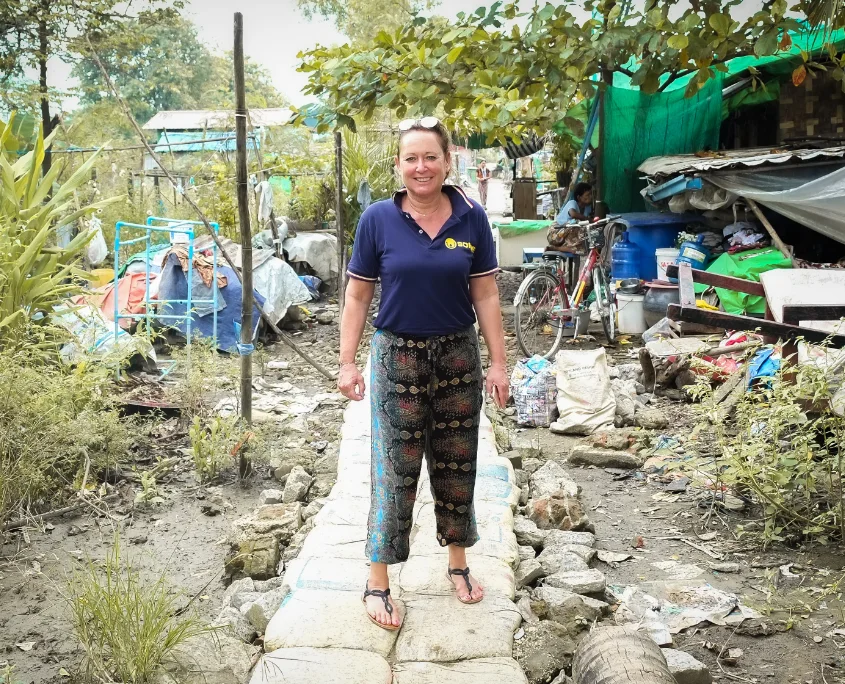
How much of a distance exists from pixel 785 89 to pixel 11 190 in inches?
374

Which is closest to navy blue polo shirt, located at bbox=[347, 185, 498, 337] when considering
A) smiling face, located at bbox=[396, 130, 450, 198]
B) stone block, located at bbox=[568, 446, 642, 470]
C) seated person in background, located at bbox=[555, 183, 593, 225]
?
smiling face, located at bbox=[396, 130, 450, 198]

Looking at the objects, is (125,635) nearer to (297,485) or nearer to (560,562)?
(560,562)

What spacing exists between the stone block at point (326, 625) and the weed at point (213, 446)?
206 cm

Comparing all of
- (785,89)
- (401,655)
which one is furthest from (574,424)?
(785,89)

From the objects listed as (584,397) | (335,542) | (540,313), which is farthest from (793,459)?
(540,313)

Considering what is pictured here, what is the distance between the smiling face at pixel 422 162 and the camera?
2955 mm

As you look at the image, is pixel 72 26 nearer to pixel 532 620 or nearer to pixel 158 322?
pixel 158 322

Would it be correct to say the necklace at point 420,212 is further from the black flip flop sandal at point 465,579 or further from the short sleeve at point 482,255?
the black flip flop sandal at point 465,579

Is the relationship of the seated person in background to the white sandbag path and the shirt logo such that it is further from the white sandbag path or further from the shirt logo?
the shirt logo

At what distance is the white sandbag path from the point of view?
2914 mm

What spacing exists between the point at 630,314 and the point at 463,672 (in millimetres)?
7664

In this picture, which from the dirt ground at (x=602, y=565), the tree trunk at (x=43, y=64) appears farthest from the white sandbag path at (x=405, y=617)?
the tree trunk at (x=43, y=64)

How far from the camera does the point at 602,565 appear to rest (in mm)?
4316

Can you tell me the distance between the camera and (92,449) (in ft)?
17.2
